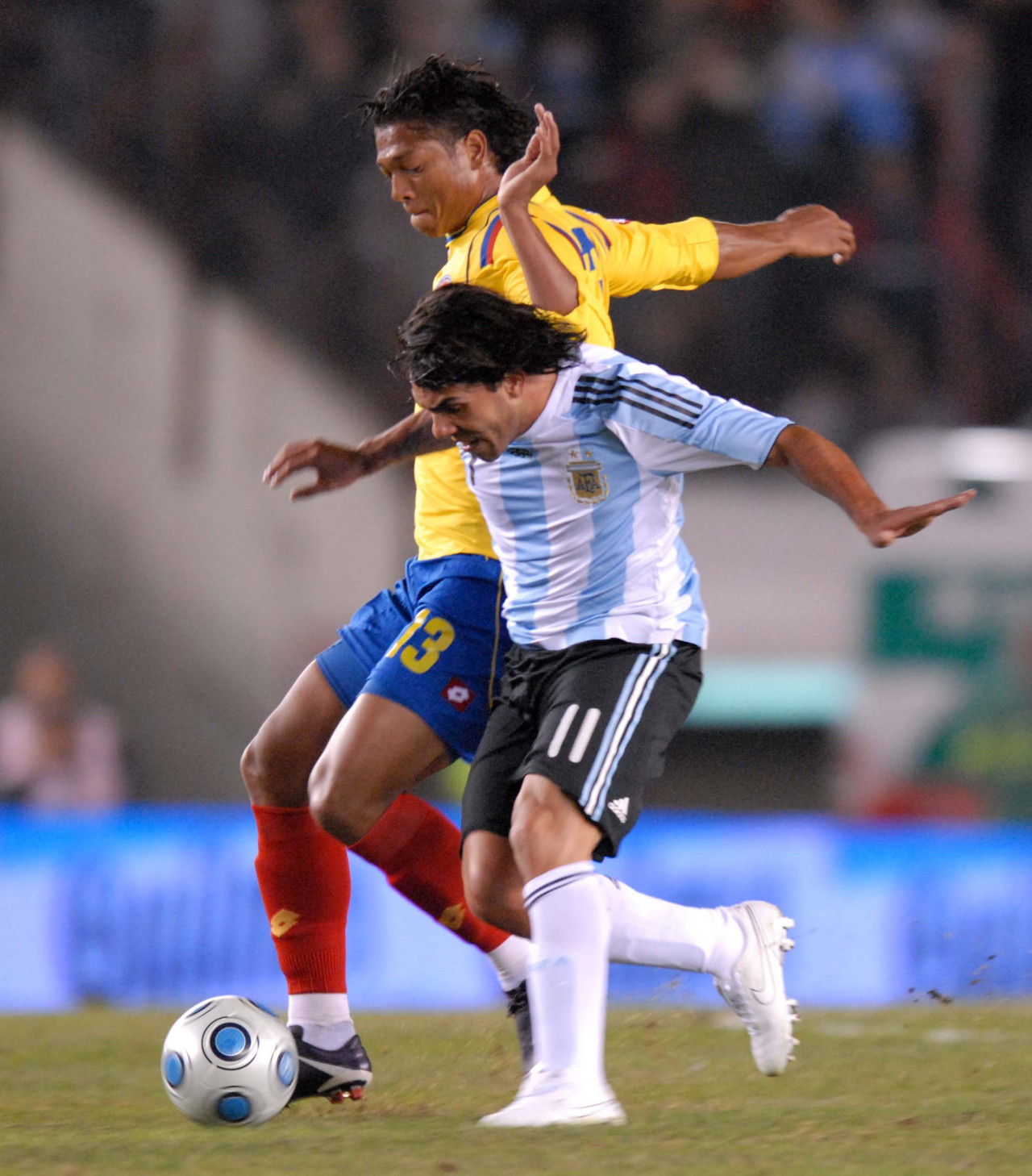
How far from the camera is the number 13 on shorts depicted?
12.8 ft

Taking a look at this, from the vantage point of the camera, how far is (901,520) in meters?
3.20

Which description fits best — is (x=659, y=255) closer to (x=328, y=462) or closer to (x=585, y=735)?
(x=328, y=462)

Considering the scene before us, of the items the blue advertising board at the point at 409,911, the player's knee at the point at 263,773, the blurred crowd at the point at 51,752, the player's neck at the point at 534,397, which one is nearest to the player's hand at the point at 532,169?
the player's neck at the point at 534,397

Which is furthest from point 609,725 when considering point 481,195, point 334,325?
point 334,325

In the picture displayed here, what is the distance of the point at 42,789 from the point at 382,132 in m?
5.42

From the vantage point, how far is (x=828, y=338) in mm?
10664

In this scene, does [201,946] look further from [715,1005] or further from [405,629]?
[405,629]

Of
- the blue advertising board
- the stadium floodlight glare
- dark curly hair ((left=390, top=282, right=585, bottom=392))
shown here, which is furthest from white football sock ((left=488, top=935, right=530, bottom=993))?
the stadium floodlight glare

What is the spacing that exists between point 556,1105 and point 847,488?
4.04 ft

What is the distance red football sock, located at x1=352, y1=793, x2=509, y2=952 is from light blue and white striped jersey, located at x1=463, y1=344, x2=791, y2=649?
0.68 metres

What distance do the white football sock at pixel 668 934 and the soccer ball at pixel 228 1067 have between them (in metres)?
0.71

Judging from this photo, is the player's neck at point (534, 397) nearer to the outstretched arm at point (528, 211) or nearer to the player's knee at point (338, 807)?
the outstretched arm at point (528, 211)

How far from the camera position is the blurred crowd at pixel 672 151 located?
10.5m

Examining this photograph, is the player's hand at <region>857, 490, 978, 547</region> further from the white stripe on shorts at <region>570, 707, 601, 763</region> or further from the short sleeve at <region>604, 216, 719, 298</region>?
the short sleeve at <region>604, 216, 719, 298</region>
